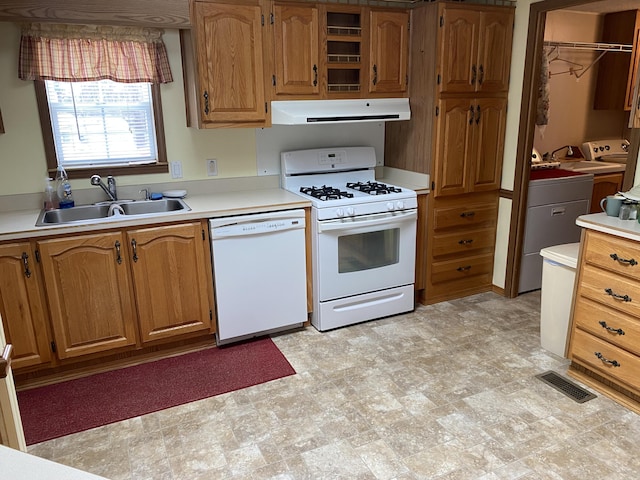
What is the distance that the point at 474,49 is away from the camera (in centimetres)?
329

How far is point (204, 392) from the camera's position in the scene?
261 cm

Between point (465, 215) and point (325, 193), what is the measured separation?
3.72ft

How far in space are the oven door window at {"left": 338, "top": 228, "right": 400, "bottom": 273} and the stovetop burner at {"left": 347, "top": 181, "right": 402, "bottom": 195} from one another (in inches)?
10.6

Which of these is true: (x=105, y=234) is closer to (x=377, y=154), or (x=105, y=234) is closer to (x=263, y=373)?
(x=263, y=373)

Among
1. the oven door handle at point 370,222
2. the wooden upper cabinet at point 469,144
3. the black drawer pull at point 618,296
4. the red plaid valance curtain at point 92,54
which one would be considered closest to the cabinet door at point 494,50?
the wooden upper cabinet at point 469,144

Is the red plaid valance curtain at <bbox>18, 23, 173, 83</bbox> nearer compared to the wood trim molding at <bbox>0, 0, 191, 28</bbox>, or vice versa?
the wood trim molding at <bbox>0, 0, 191, 28</bbox>

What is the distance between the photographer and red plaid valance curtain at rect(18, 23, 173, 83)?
2711 millimetres

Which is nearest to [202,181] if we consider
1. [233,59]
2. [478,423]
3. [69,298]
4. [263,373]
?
[233,59]

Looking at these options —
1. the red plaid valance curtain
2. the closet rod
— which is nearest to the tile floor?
the red plaid valance curtain

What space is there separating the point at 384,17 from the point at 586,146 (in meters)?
2.79

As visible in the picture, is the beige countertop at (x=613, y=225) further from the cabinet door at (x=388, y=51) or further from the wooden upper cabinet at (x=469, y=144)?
the cabinet door at (x=388, y=51)

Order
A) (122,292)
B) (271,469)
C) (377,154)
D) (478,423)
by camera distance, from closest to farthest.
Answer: (271,469), (478,423), (122,292), (377,154)

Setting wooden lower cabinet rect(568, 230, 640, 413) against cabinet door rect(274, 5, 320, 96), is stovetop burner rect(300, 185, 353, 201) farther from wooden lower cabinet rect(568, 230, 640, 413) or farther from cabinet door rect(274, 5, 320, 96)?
wooden lower cabinet rect(568, 230, 640, 413)

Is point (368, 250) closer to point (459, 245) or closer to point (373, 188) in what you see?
point (373, 188)
